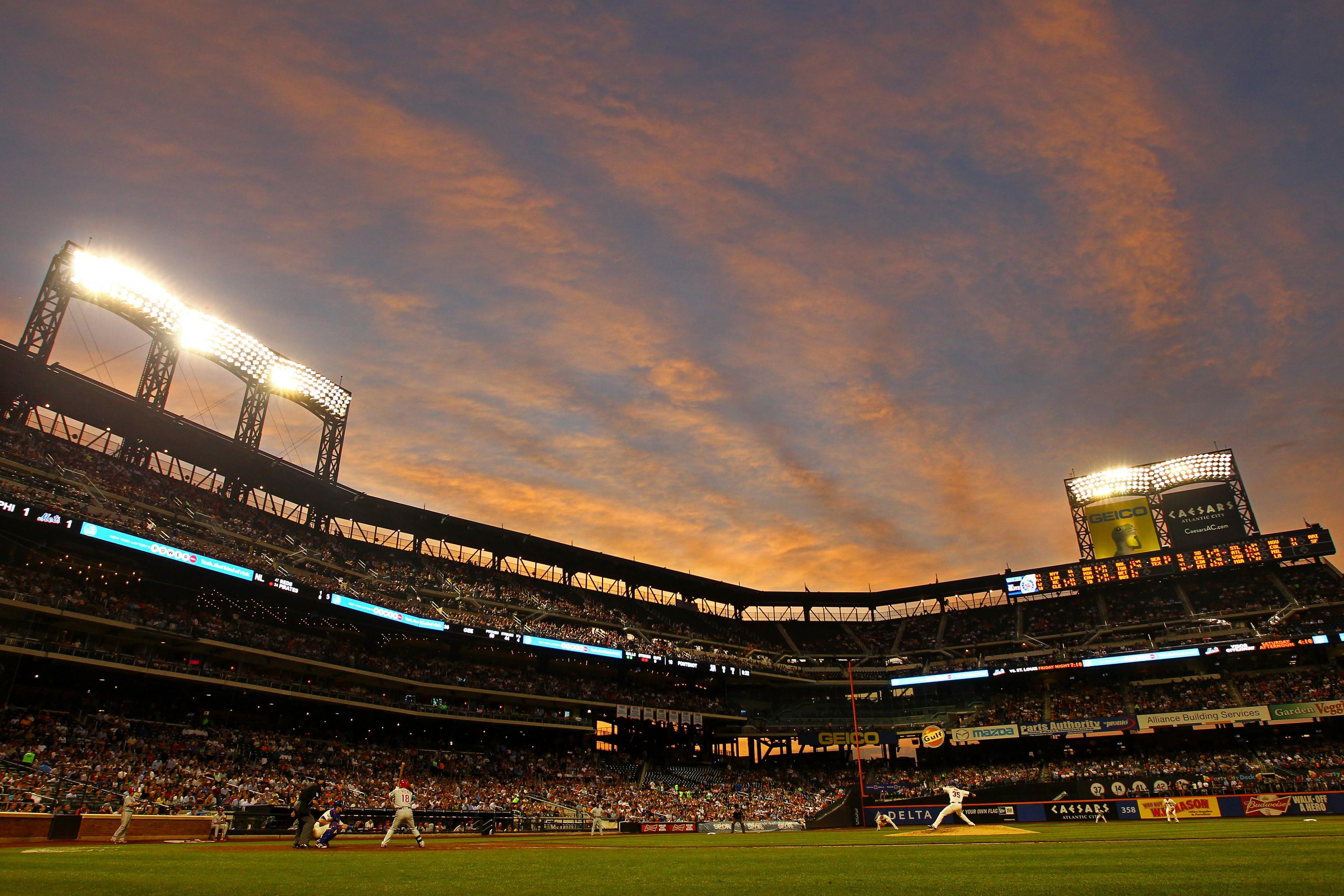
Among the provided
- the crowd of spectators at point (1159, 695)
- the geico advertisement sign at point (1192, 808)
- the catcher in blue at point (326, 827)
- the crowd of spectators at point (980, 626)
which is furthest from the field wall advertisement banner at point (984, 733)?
the catcher in blue at point (326, 827)

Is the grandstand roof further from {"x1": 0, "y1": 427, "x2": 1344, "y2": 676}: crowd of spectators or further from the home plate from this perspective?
the home plate

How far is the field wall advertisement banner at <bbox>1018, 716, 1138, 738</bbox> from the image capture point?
2004 inches

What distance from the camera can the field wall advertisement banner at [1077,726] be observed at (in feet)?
167

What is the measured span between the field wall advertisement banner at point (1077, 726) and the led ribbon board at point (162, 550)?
167 ft

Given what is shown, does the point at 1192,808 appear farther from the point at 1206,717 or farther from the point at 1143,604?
the point at 1143,604

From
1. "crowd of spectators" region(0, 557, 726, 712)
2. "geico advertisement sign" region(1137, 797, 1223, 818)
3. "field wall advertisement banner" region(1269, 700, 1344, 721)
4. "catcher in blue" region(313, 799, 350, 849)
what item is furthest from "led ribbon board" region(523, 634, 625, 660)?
"field wall advertisement banner" region(1269, 700, 1344, 721)

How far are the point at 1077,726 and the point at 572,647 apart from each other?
1377 inches

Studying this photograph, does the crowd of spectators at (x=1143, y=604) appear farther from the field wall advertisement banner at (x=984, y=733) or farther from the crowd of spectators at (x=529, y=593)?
the field wall advertisement banner at (x=984, y=733)

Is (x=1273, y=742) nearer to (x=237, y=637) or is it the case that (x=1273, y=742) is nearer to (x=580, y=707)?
(x=580, y=707)

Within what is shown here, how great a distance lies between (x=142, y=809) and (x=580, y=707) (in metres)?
29.7

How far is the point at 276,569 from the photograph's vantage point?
1598 inches

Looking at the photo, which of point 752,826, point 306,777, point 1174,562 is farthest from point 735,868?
point 1174,562

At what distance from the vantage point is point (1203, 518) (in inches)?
2365

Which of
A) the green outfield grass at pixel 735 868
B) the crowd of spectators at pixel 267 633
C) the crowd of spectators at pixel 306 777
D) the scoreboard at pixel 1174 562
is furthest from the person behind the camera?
the scoreboard at pixel 1174 562
